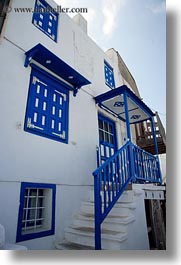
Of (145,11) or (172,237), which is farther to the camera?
(145,11)

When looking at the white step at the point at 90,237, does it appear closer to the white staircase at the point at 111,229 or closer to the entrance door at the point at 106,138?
the white staircase at the point at 111,229

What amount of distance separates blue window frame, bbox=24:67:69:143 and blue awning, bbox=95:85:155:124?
1196 millimetres

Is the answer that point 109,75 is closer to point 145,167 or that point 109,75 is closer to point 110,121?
point 110,121

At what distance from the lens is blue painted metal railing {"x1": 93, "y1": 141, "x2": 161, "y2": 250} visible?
2.35 m

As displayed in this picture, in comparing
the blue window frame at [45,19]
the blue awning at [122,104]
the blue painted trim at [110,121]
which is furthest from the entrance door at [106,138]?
the blue window frame at [45,19]

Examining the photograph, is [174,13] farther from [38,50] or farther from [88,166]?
[88,166]

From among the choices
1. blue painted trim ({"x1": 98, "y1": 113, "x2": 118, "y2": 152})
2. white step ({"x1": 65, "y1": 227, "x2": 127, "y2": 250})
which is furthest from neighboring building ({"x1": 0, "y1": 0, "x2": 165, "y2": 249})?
blue painted trim ({"x1": 98, "y1": 113, "x2": 118, "y2": 152})

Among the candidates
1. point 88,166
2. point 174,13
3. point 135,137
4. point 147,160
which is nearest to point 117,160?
point 88,166

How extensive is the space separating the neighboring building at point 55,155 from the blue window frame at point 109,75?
1.38 metres

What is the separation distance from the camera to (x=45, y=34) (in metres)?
3.84

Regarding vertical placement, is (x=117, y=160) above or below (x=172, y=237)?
above

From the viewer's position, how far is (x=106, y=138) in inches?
201

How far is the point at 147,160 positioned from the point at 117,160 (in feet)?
4.37

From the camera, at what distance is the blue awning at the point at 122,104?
4.28 meters
